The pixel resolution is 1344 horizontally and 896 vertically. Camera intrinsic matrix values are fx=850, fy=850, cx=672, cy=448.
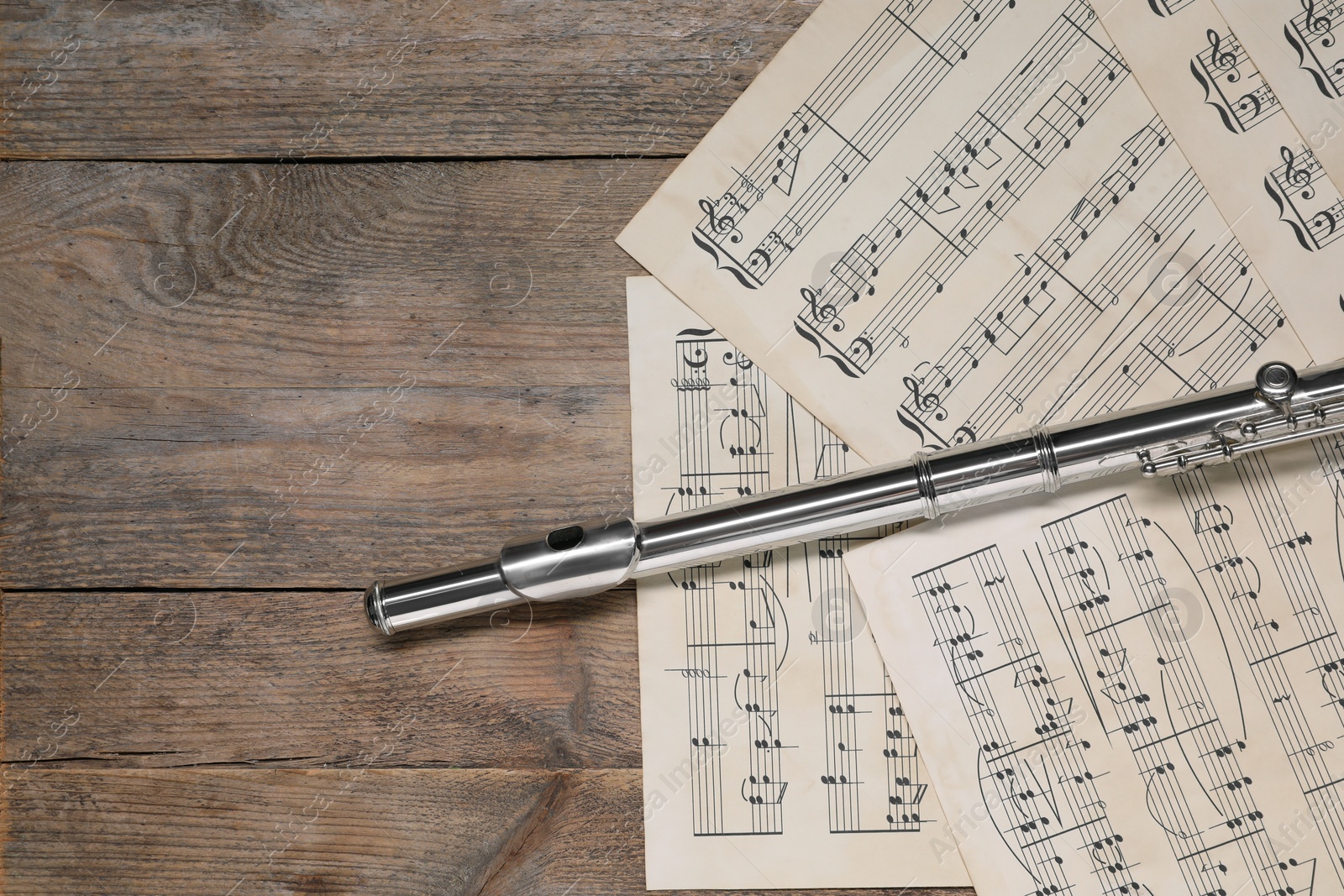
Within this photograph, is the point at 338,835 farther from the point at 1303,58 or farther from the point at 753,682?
the point at 1303,58

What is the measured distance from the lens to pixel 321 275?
2.16 ft

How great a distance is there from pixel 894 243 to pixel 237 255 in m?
0.51

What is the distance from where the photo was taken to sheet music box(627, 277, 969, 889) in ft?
2.05

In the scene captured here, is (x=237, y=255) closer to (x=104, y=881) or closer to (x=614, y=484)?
(x=614, y=484)

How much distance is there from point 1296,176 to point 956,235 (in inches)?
9.8

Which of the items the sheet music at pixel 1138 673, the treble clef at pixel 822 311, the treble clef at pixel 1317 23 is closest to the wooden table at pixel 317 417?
the treble clef at pixel 822 311

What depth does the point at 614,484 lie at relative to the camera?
65 centimetres

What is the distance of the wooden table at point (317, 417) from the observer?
64 cm

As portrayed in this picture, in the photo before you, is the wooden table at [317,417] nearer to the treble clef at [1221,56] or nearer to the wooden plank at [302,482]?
the wooden plank at [302,482]

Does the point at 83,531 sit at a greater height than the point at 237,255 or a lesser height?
lesser

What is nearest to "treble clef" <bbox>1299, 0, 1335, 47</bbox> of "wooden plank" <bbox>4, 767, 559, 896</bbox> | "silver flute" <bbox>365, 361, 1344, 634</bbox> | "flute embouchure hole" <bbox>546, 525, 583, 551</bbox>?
"silver flute" <bbox>365, 361, 1344, 634</bbox>

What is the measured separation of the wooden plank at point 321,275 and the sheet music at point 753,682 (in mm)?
67

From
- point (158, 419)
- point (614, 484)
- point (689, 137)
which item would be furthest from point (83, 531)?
point (689, 137)

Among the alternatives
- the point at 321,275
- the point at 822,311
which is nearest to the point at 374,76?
the point at 321,275
